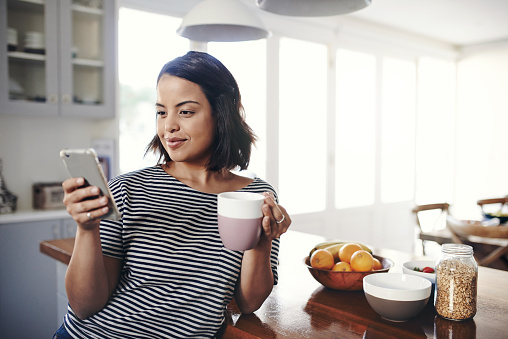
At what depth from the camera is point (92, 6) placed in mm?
2953

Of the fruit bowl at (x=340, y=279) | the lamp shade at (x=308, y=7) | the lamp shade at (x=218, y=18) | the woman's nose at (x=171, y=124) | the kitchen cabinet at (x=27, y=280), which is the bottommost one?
the kitchen cabinet at (x=27, y=280)

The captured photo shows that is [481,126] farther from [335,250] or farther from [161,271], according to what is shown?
[161,271]

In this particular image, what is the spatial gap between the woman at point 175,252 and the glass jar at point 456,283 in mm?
411

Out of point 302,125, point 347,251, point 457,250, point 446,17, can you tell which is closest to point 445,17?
point 446,17

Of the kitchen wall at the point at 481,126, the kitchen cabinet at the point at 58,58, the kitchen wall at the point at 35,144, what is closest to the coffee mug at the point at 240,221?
the kitchen cabinet at the point at 58,58

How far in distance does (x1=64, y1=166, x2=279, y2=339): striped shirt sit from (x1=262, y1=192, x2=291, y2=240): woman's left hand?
0.71ft

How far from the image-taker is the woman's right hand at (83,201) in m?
0.81

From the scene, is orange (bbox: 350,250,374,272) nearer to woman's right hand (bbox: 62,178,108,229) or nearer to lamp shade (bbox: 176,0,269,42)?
woman's right hand (bbox: 62,178,108,229)

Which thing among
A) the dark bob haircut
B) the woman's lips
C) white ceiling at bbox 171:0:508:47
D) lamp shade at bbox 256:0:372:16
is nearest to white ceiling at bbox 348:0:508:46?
white ceiling at bbox 171:0:508:47

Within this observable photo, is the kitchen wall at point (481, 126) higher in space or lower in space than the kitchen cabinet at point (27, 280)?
higher

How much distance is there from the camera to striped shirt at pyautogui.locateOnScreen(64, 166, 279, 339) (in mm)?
1029

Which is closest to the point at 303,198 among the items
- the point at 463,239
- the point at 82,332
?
the point at 463,239

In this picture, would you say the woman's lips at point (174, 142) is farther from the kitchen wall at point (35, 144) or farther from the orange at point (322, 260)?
the kitchen wall at point (35, 144)

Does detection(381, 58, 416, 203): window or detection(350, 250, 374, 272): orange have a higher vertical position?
detection(381, 58, 416, 203): window
